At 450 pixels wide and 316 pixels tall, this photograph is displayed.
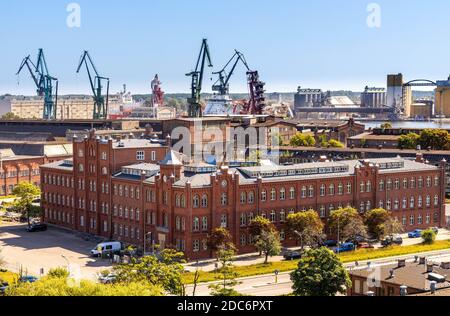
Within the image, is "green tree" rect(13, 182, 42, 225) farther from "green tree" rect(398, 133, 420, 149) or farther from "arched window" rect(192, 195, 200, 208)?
"green tree" rect(398, 133, 420, 149)

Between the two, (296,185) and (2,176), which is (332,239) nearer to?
(296,185)

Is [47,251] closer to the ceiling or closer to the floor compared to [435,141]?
closer to the floor

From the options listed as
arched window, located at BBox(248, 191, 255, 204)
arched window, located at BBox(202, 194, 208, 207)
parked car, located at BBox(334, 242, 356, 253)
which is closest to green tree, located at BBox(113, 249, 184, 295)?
arched window, located at BBox(202, 194, 208, 207)

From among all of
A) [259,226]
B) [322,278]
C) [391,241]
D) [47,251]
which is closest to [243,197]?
[259,226]

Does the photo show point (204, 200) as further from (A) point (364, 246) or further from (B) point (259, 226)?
(A) point (364, 246)
